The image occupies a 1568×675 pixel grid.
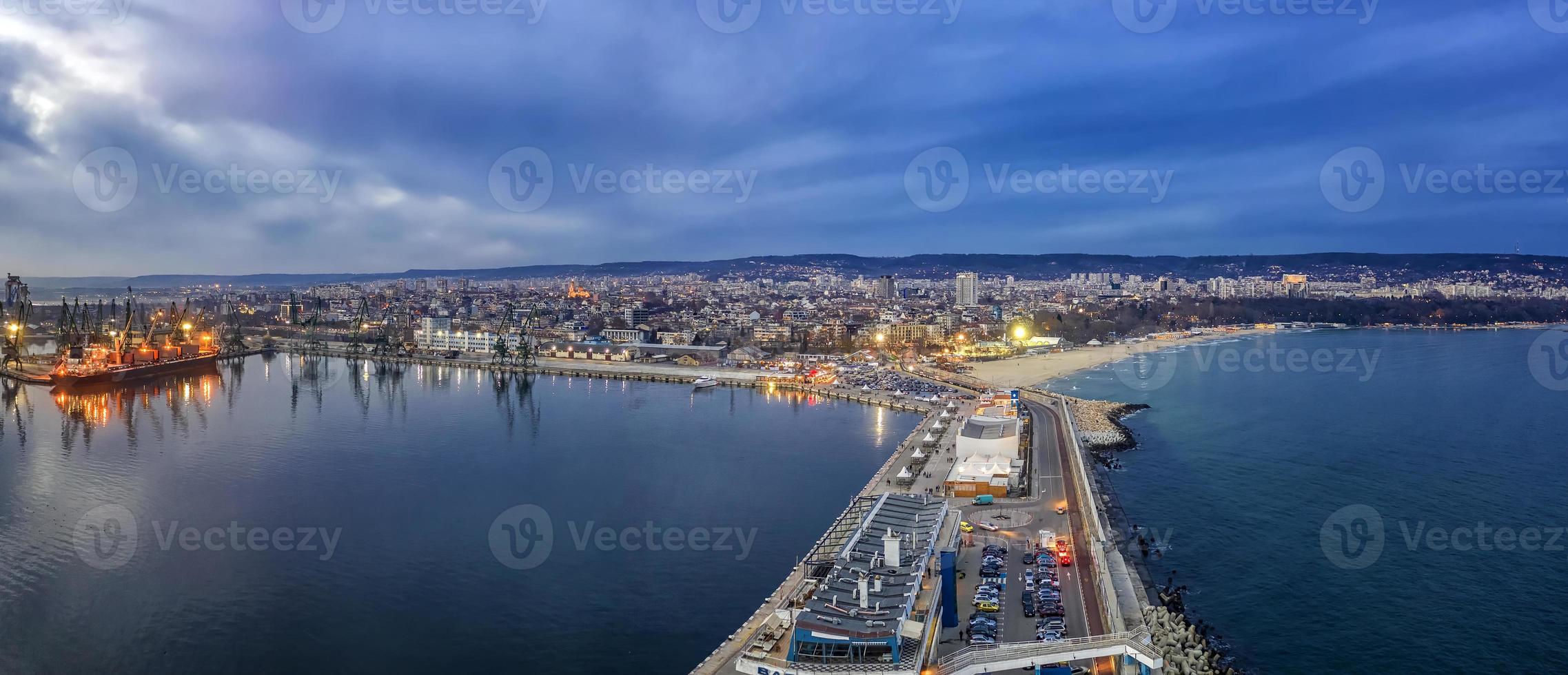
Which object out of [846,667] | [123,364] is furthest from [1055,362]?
[123,364]

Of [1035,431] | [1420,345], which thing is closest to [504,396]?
[1035,431]

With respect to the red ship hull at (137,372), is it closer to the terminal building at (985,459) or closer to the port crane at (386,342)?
the port crane at (386,342)

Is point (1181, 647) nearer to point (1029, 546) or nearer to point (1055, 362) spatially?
point (1029, 546)

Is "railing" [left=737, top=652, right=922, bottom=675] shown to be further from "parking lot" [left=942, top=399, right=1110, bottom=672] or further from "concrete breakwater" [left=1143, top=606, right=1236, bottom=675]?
"concrete breakwater" [left=1143, top=606, right=1236, bottom=675]

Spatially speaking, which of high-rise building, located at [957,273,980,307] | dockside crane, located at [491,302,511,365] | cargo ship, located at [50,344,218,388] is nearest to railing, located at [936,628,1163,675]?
cargo ship, located at [50,344,218,388]

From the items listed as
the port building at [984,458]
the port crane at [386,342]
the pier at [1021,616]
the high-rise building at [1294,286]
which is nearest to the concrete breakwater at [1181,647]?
the pier at [1021,616]

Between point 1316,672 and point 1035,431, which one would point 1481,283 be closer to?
point 1035,431
